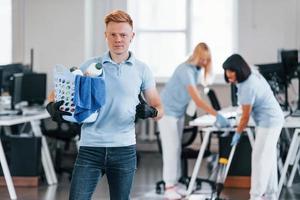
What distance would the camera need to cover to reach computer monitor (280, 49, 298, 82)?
8039 mm

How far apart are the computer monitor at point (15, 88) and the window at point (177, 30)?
2377 mm

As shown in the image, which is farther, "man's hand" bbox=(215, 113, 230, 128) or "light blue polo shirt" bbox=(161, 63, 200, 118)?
"light blue polo shirt" bbox=(161, 63, 200, 118)

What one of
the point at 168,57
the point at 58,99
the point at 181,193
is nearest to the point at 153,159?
the point at 168,57

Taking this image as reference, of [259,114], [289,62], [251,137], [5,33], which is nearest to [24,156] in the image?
[251,137]

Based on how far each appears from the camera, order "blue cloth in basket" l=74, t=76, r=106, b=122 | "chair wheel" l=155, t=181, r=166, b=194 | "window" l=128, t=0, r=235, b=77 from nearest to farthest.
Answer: "blue cloth in basket" l=74, t=76, r=106, b=122
"chair wheel" l=155, t=181, r=166, b=194
"window" l=128, t=0, r=235, b=77

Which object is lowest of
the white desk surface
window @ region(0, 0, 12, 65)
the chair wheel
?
the chair wheel

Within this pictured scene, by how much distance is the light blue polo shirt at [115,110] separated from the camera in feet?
11.8

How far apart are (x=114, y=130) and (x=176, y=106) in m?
3.19

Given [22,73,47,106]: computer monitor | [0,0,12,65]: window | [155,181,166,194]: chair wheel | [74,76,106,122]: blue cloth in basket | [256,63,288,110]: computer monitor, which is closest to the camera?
[74,76,106,122]: blue cloth in basket

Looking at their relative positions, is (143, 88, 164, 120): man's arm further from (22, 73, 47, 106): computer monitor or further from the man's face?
(22, 73, 47, 106): computer monitor

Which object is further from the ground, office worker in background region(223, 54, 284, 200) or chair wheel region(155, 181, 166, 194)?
office worker in background region(223, 54, 284, 200)

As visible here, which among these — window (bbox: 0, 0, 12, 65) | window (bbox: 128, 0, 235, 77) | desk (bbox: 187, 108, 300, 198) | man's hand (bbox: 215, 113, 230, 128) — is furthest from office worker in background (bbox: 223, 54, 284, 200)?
window (bbox: 0, 0, 12, 65)

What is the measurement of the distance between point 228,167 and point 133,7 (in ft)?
12.5

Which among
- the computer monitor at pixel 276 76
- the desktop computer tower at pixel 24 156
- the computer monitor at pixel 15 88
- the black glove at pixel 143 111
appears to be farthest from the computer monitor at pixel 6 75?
the black glove at pixel 143 111
